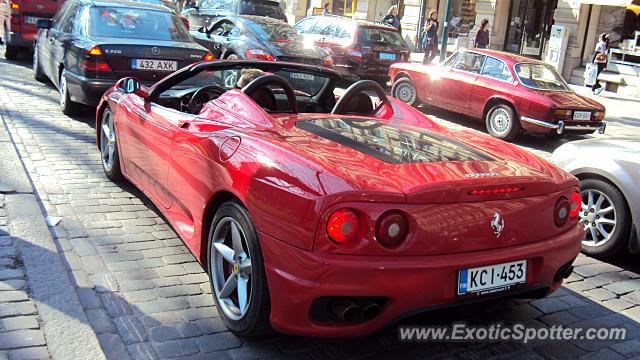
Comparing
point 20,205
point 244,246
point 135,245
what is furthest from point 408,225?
point 20,205

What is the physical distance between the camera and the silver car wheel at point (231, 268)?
328 cm

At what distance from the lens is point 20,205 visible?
496cm

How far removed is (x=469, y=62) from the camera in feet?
39.1

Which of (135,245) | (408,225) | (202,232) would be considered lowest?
(135,245)

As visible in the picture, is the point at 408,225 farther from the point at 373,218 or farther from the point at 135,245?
the point at 135,245

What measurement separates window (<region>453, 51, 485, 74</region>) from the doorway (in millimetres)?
11872

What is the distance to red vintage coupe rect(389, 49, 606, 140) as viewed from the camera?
1055 centimetres

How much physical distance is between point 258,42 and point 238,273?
383 inches

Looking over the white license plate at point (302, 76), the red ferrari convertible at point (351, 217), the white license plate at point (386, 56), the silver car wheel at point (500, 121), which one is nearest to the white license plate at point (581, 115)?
the silver car wheel at point (500, 121)

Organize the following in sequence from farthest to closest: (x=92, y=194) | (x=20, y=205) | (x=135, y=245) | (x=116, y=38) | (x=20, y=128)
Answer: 1. (x=116, y=38)
2. (x=20, y=128)
3. (x=92, y=194)
4. (x=20, y=205)
5. (x=135, y=245)

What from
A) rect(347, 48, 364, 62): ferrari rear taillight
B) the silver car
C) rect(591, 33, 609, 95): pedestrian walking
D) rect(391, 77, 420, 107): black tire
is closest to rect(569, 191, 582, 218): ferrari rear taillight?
the silver car

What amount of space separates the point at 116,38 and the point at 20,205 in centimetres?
418

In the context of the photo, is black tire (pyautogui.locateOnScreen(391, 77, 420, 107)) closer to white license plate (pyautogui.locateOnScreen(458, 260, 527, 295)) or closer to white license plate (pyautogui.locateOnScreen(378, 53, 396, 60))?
white license plate (pyautogui.locateOnScreen(378, 53, 396, 60))

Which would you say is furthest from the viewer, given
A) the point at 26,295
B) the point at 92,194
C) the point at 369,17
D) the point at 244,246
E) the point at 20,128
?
the point at 369,17
